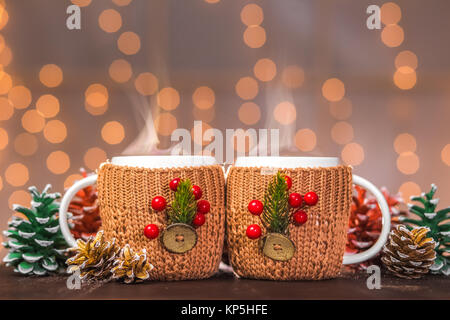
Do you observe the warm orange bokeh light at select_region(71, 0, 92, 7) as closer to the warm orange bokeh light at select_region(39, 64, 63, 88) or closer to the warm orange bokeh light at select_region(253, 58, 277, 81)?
the warm orange bokeh light at select_region(39, 64, 63, 88)

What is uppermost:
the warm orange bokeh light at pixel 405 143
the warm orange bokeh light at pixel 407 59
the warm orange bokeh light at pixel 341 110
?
the warm orange bokeh light at pixel 407 59

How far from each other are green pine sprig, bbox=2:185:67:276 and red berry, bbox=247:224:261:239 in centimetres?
25

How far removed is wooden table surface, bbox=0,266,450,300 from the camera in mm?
450

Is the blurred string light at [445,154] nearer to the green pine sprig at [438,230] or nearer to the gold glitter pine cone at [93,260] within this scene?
the green pine sprig at [438,230]

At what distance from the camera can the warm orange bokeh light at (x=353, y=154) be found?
4.29 feet

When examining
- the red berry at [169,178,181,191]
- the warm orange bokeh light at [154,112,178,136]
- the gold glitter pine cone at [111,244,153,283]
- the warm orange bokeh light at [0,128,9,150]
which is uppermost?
the warm orange bokeh light at [154,112,178,136]

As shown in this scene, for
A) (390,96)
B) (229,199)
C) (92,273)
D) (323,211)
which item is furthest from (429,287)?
(390,96)

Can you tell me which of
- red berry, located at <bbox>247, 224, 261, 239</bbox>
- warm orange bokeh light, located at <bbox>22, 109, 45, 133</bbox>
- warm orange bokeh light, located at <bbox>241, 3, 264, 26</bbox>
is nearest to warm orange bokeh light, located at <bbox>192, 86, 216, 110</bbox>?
warm orange bokeh light, located at <bbox>241, 3, 264, 26</bbox>

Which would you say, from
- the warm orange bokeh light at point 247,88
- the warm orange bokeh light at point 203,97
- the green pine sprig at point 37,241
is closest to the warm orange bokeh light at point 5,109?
the warm orange bokeh light at point 203,97

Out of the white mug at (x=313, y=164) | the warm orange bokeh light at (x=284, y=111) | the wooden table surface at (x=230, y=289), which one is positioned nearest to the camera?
the wooden table surface at (x=230, y=289)

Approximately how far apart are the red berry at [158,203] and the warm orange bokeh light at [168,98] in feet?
2.52

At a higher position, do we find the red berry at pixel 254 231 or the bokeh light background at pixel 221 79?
the bokeh light background at pixel 221 79

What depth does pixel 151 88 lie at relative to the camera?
1294 mm
